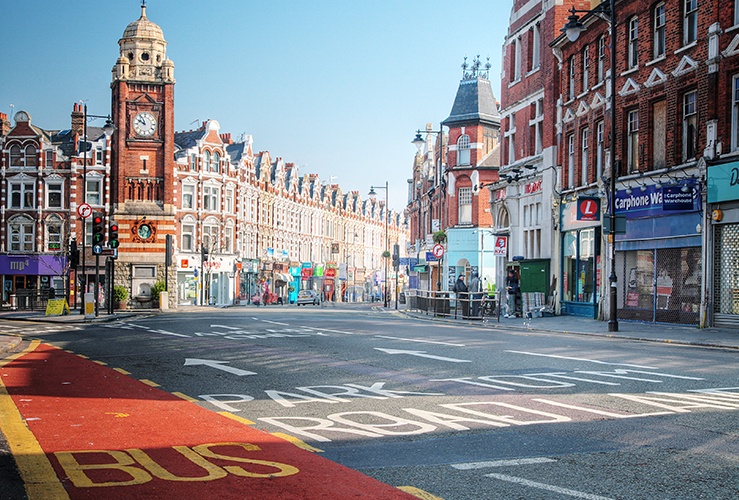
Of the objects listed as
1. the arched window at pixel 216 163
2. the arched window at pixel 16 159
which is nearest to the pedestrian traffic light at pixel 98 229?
the arched window at pixel 16 159

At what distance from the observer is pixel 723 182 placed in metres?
24.7

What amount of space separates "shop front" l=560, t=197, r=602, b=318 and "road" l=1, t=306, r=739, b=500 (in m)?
14.3

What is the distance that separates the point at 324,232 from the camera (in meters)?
114

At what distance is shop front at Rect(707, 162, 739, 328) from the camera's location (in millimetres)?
24406

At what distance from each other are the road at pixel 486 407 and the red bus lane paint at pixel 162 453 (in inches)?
12.9

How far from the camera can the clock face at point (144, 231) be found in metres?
64.2

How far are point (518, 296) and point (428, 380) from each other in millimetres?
26838

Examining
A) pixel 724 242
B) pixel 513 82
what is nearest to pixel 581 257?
pixel 724 242

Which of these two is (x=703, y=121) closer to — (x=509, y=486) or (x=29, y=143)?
(x=509, y=486)

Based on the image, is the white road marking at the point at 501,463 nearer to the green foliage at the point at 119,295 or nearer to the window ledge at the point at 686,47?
the window ledge at the point at 686,47

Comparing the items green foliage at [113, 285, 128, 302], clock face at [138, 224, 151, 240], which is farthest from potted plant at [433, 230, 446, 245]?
green foliage at [113, 285, 128, 302]

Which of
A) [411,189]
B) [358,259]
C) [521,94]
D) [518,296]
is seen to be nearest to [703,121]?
[518,296]

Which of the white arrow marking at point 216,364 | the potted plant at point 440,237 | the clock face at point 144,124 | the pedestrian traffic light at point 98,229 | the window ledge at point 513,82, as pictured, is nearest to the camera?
the white arrow marking at point 216,364

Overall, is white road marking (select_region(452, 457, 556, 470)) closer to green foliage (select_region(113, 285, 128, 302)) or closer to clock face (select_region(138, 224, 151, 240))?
green foliage (select_region(113, 285, 128, 302))
